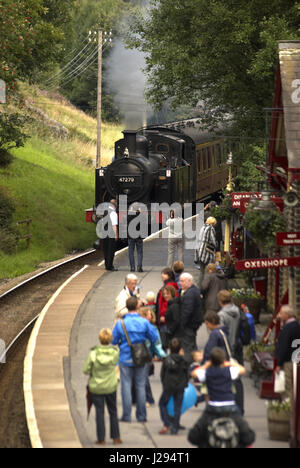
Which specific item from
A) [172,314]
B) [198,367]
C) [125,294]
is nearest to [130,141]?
[125,294]

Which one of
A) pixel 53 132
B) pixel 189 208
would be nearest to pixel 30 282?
pixel 189 208

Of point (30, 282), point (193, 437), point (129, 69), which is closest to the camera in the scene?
point (193, 437)

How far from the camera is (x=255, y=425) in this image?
11.6 metres

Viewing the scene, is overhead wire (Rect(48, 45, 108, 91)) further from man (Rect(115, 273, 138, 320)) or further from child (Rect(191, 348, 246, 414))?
A: child (Rect(191, 348, 246, 414))

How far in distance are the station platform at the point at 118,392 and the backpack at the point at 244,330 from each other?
876mm

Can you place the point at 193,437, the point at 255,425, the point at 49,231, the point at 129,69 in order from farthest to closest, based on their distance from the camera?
the point at 129,69 < the point at 49,231 < the point at 255,425 < the point at 193,437

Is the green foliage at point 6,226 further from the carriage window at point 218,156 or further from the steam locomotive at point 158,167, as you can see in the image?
the carriage window at point 218,156

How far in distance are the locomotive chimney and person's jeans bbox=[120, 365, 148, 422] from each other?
1734 cm

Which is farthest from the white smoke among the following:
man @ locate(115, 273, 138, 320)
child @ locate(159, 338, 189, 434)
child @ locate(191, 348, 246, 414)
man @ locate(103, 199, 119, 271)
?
child @ locate(191, 348, 246, 414)

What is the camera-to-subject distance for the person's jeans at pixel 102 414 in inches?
435

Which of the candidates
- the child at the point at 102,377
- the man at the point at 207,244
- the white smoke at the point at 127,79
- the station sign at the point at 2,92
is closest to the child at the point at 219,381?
the child at the point at 102,377

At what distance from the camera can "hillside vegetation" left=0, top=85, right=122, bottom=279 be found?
34006 mm

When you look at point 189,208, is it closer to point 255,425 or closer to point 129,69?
point 255,425
